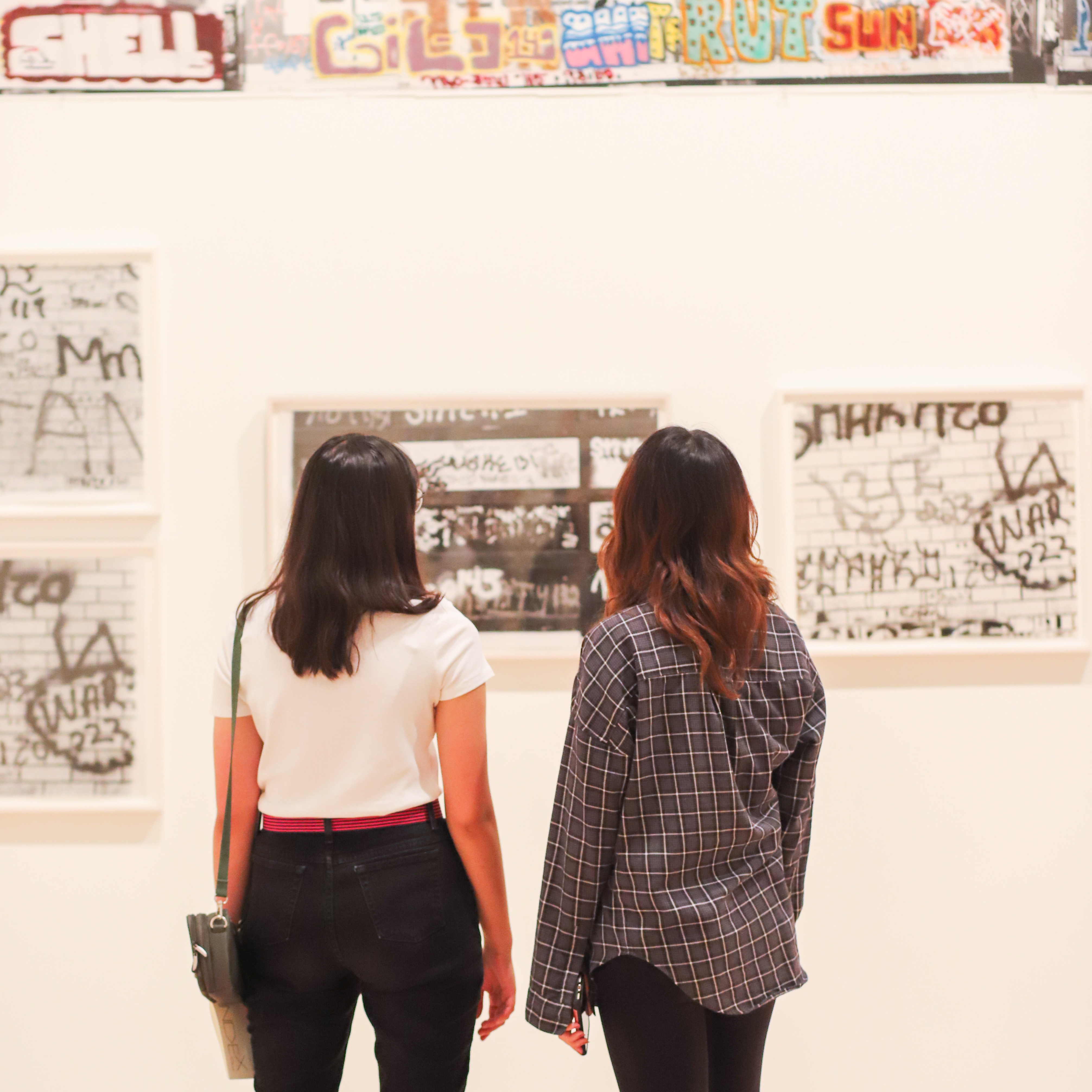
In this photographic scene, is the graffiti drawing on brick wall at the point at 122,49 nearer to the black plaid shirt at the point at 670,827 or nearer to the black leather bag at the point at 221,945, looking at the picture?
the black leather bag at the point at 221,945

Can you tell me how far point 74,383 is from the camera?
2.03 m

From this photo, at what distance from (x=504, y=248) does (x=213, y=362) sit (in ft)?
2.19

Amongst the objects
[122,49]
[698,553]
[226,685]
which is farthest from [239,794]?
[122,49]

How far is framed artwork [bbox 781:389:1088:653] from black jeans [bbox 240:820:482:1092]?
106 centimetres

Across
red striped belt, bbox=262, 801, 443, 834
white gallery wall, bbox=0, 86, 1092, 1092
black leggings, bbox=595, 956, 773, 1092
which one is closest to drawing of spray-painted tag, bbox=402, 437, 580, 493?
white gallery wall, bbox=0, 86, 1092, 1092

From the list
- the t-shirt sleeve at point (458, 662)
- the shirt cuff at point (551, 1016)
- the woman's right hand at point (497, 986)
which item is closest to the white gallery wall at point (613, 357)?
the woman's right hand at point (497, 986)

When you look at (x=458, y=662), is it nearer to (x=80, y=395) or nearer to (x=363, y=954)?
(x=363, y=954)

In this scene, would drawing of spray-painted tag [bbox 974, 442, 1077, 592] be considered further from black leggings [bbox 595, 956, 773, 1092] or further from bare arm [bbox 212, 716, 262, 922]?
bare arm [bbox 212, 716, 262, 922]

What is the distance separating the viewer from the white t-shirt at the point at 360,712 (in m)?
1.31

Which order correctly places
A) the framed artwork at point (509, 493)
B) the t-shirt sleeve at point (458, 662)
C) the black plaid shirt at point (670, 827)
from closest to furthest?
the black plaid shirt at point (670, 827) < the t-shirt sleeve at point (458, 662) < the framed artwork at point (509, 493)

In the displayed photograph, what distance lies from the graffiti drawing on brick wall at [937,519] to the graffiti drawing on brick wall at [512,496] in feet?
1.41

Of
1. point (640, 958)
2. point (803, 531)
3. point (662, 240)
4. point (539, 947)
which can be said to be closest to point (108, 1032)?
point (539, 947)

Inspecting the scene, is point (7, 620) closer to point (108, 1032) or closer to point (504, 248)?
point (108, 1032)

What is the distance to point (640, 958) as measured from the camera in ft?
4.03
